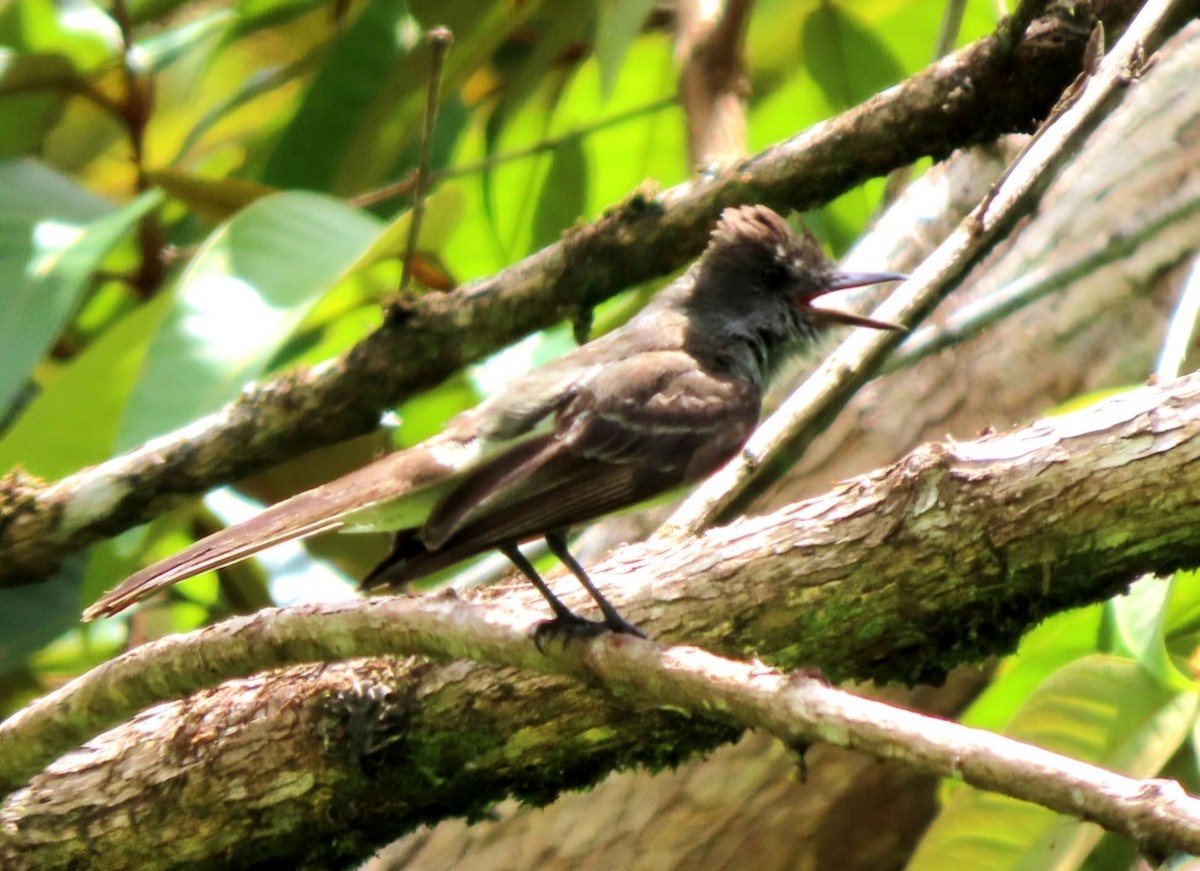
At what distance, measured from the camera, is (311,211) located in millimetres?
3854

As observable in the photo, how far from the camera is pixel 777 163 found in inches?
147

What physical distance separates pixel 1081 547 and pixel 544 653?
990 millimetres

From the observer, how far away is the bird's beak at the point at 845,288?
3.36m

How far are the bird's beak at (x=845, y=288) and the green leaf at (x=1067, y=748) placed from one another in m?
0.87

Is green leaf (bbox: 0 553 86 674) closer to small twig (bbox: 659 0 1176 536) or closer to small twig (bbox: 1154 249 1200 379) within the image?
small twig (bbox: 659 0 1176 536)

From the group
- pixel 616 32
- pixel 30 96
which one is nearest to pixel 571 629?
pixel 616 32

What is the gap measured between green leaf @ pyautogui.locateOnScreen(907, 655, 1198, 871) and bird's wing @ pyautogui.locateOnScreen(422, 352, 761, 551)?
2.82ft

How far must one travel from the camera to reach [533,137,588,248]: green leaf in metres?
5.09

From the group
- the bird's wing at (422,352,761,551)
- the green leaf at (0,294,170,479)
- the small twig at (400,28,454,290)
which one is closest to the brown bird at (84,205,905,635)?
the bird's wing at (422,352,761,551)

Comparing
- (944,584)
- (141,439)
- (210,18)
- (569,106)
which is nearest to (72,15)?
(210,18)

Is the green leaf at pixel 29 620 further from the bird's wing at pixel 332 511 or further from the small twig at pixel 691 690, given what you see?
the bird's wing at pixel 332 511

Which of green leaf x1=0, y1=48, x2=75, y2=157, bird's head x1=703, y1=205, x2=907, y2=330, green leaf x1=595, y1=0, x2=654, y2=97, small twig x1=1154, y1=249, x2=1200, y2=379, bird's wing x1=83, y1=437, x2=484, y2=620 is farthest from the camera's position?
green leaf x1=0, y1=48, x2=75, y2=157

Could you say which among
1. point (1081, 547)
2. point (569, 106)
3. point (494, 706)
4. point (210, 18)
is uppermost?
point (210, 18)

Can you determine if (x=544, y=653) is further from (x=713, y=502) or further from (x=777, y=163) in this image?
(x=777, y=163)
